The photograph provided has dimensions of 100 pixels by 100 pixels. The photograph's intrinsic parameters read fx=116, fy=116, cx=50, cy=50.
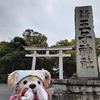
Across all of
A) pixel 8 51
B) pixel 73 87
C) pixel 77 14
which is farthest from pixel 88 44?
pixel 8 51

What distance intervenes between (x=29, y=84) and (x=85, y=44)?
112 inches

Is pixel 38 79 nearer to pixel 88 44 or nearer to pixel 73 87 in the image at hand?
pixel 73 87

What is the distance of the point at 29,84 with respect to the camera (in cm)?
166

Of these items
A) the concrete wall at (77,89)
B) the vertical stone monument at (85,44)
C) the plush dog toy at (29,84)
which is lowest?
the concrete wall at (77,89)

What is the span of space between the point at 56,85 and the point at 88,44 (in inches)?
74.7

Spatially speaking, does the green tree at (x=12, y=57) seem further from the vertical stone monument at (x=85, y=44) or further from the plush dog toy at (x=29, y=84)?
the plush dog toy at (x=29, y=84)

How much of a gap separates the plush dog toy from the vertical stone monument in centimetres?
205

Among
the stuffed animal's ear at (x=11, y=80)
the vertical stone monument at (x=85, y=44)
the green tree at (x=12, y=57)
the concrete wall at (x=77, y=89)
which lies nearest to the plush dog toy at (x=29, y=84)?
the stuffed animal's ear at (x=11, y=80)

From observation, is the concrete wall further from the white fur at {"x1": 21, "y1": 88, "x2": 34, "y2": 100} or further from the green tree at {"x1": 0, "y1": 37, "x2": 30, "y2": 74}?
the green tree at {"x1": 0, "y1": 37, "x2": 30, "y2": 74}

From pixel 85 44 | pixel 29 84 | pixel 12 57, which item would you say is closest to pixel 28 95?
pixel 29 84

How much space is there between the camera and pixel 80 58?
3.85 m

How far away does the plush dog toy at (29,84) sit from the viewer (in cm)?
148

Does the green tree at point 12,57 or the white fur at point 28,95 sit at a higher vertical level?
the green tree at point 12,57

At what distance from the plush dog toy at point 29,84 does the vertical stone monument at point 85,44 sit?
205 centimetres
